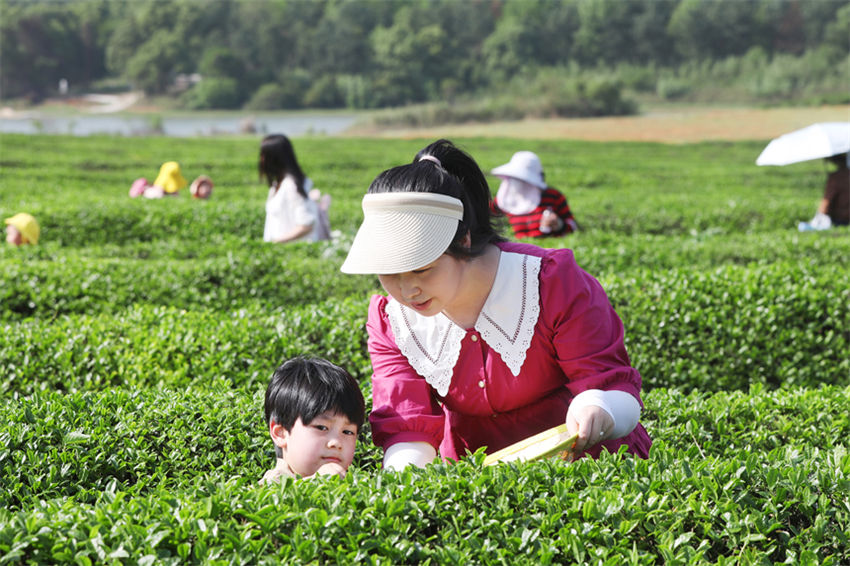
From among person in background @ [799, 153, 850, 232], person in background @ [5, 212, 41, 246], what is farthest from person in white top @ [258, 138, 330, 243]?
person in background @ [799, 153, 850, 232]

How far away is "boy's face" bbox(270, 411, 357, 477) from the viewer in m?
2.87

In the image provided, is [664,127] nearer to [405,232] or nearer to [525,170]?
[525,170]

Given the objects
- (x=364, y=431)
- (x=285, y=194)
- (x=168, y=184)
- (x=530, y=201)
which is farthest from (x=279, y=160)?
(x=168, y=184)

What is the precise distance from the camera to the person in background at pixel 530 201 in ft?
24.5

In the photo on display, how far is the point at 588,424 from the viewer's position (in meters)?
2.47

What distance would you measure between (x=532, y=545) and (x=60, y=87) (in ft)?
241

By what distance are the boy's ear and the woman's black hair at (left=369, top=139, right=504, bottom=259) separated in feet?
3.15

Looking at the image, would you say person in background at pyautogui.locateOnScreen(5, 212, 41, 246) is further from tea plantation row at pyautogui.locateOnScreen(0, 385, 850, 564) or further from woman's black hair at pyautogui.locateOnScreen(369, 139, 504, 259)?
woman's black hair at pyautogui.locateOnScreen(369, 139, 504, 259)

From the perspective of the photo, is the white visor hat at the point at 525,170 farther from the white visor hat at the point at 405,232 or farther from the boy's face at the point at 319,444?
the white visor hat at the point at 405,232

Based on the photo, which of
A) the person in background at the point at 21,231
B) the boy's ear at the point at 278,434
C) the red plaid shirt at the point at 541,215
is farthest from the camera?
the person in background at the point at 21,231

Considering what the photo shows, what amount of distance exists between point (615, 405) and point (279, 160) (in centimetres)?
516

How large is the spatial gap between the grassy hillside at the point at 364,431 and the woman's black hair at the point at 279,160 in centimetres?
69

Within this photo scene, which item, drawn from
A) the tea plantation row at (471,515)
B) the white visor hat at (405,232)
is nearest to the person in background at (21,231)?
the tea plantation row at (471,515)

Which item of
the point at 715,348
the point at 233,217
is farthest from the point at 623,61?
the point at 715,348
